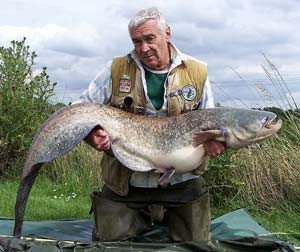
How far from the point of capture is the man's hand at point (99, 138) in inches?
172

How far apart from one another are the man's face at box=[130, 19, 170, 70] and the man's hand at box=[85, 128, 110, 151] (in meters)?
0.66

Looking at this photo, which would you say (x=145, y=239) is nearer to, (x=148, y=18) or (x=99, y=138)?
(x=99, y=138)

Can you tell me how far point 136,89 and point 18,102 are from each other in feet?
14.7

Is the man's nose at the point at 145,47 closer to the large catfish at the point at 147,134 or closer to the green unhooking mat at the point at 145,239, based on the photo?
the large catfish at the point at 147,134

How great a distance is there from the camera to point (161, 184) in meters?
4.54

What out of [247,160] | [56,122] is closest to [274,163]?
[247,160]

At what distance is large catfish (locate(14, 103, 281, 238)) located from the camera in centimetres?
424

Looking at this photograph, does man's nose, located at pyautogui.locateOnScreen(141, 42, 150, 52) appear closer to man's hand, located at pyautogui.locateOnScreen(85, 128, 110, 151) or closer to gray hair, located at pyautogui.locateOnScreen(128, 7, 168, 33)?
gray hair, located at pyautogui.locateOnScreen(128, 7, 168, 33)

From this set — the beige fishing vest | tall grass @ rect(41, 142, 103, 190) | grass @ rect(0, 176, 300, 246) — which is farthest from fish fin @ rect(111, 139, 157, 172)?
tall grass @ rect(41, 142, 103, 190)

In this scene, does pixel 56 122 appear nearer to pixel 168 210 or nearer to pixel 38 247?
pixel 38 247

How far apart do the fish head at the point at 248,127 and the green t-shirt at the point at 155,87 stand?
2.10ft

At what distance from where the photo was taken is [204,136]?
433cm

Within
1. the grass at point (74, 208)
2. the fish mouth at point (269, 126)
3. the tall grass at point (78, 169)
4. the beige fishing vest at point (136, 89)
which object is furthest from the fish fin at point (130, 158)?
the tall grass at point (78, 169)

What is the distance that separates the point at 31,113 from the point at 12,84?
479mm
